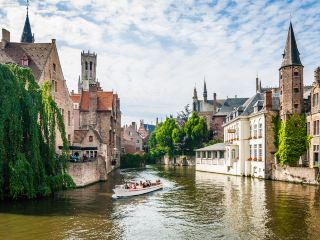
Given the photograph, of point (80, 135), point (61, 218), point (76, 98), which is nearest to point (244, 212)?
point (61, 218)

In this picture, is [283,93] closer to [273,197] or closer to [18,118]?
[273,197]

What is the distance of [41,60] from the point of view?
1393 inches

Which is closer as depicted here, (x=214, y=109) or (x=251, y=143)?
(x=251, y=143)

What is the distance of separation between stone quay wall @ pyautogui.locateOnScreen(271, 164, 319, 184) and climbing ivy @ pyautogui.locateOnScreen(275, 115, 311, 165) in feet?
2.96

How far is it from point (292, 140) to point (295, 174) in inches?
146

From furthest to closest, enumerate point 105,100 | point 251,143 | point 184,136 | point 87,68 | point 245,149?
point 87,68, point 184,136, point 105,100, point 245,149, point 251,143

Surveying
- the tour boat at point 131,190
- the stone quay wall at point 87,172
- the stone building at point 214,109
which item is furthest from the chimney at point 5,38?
the stone building at point 214,109

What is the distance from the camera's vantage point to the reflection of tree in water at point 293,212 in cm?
1599

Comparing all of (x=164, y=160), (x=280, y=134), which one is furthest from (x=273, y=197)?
(x=164, y=160)

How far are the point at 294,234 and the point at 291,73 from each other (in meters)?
26.2

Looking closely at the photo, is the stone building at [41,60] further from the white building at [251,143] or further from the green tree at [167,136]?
the green tree at [167,136]

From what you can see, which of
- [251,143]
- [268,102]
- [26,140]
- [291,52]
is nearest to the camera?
[26,140]

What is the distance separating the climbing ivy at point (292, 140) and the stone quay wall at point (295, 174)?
2.96 feet

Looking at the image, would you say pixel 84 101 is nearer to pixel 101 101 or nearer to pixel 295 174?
pixel 101 101
